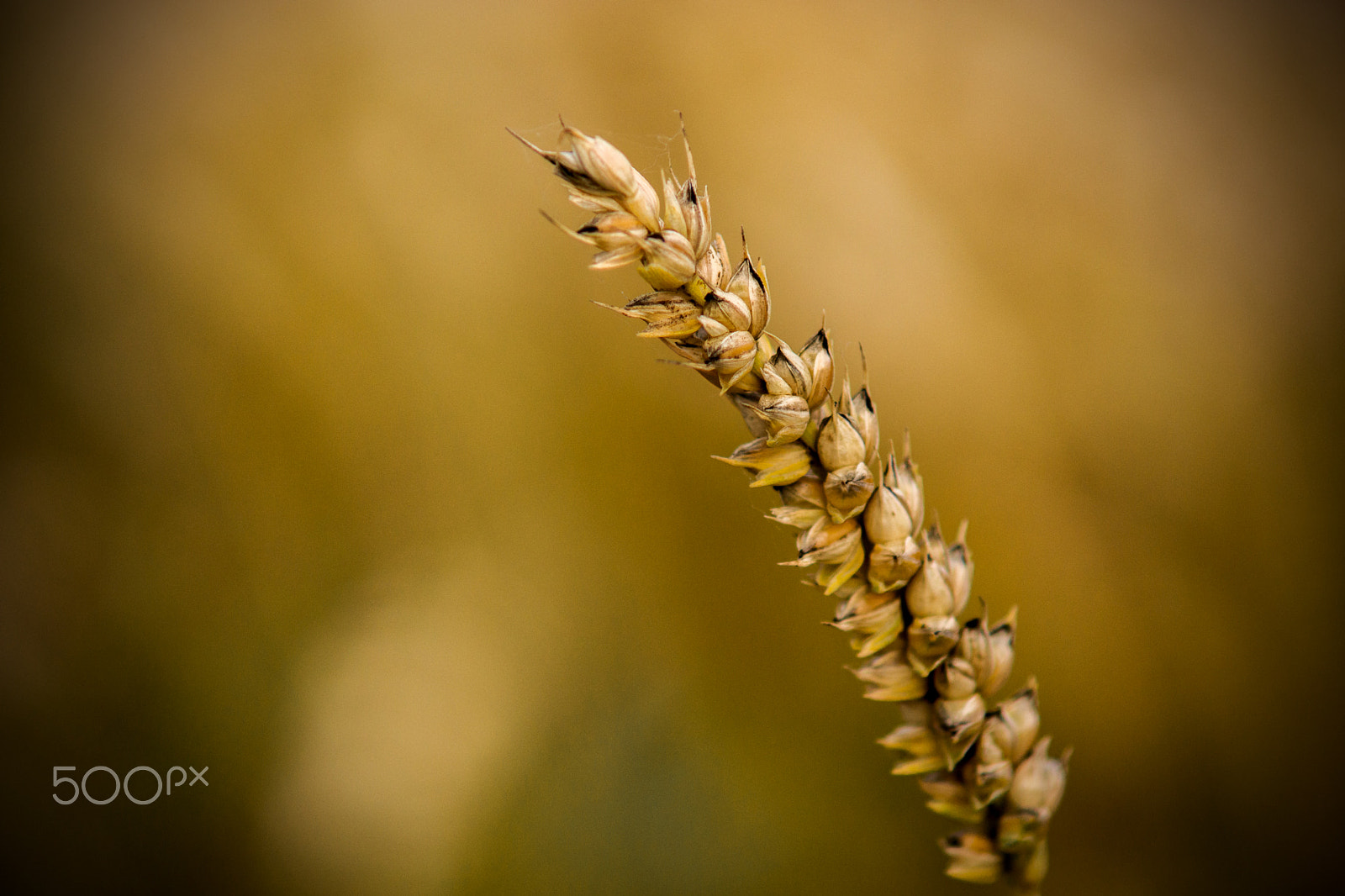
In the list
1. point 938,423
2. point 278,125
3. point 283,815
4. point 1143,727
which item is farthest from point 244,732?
point 1143,727

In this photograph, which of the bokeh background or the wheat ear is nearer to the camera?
the wheat ear

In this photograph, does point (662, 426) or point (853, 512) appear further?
point (662, 426)

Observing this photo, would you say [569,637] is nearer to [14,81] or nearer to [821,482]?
[821,482]

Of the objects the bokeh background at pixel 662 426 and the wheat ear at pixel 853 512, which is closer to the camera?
the wheat ear at pixel 853 512
